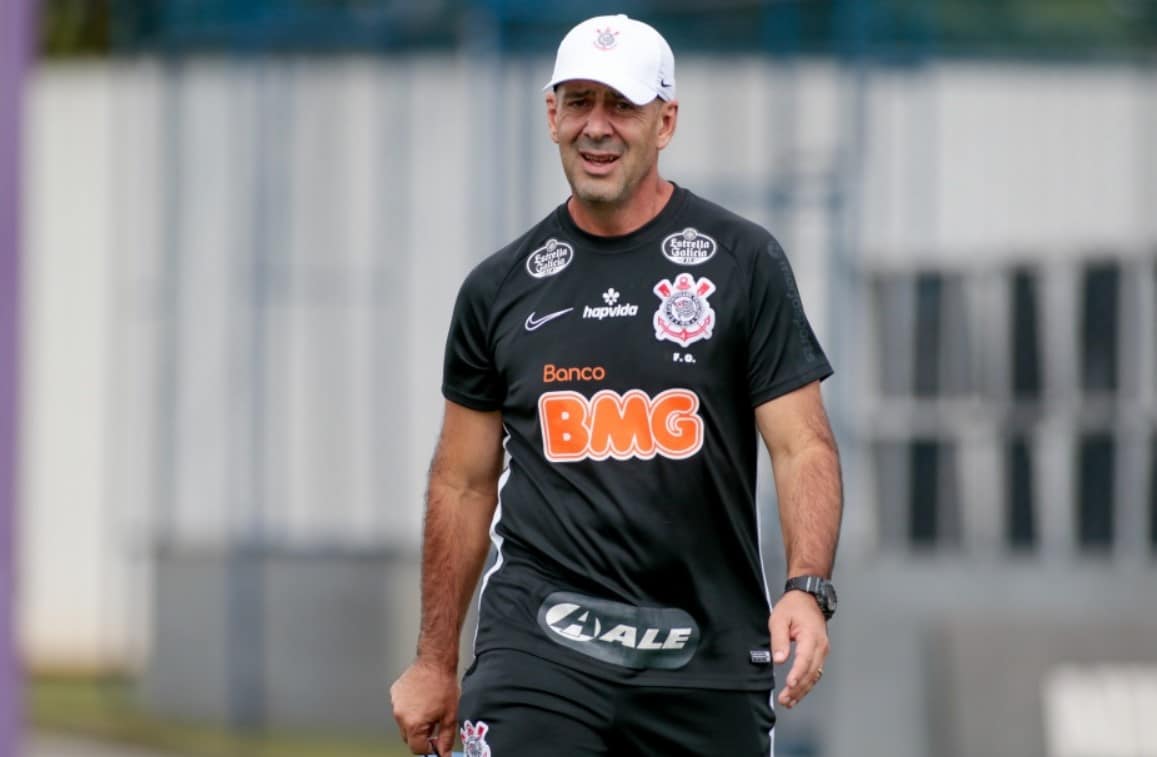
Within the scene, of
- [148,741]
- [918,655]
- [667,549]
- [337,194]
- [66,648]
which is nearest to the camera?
[667,549]

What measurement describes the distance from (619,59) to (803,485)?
0.90 metres

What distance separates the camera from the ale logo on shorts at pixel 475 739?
16.3 feet

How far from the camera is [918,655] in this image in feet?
32.0

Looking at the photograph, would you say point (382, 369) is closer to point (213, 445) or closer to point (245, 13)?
point (213, 445)

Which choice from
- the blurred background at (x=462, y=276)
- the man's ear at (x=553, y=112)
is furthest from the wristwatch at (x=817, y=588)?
the blurred background at (x=462, y=276)

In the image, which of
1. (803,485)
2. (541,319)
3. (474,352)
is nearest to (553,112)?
(541,319)

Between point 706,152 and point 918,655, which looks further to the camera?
point 706,152

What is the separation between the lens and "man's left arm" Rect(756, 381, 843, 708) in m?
4.78

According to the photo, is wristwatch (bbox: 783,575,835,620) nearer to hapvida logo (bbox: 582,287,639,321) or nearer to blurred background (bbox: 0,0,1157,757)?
hapvida logo (bbox: 582,287,639,321)

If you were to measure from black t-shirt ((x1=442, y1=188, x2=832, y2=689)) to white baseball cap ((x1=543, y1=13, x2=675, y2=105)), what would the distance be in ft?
0.91

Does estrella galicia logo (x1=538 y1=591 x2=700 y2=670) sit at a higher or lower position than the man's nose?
lower

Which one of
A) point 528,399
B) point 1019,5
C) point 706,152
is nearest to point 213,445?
point 706,152

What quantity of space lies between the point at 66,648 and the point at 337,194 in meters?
5.72

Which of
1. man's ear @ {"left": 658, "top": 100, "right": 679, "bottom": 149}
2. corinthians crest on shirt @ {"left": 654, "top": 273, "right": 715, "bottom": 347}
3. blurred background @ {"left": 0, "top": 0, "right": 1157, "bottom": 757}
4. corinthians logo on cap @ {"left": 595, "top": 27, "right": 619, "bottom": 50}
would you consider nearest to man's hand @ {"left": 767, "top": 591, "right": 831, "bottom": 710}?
corinthians crest on shirt @ {"left": 654, "top": 273, "right": 715, "bottom": 347}
